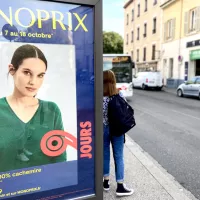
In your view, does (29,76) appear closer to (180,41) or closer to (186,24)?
(186,24)

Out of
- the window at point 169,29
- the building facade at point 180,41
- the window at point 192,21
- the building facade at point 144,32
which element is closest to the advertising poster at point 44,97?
the building facade at point 180,41

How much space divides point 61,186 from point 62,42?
1406 mm

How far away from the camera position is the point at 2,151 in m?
2.19

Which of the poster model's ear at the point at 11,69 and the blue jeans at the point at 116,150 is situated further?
the blue jeans at the point at 116,150

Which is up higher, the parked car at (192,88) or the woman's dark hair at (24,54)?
the woman's dark hair at (24,54)

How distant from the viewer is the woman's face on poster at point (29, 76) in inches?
85.9

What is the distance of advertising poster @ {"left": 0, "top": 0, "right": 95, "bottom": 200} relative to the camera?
2.11 metres

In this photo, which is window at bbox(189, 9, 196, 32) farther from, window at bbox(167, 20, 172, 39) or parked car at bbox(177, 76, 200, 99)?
parked car at bbox(177, 76, 200, 99)

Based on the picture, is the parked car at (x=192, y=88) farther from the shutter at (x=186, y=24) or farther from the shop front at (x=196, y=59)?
the shutter at (x=186, y=24)

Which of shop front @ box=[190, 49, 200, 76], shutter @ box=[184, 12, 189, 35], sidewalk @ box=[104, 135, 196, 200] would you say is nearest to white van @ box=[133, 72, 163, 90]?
shop front @ box=[190, 49, 200, 76]

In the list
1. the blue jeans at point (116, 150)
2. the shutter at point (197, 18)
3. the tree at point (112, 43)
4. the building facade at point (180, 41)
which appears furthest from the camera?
the tree at point (112, 43)

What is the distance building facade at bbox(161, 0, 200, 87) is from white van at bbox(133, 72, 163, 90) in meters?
2.22

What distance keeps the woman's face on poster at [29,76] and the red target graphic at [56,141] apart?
17.0 inches

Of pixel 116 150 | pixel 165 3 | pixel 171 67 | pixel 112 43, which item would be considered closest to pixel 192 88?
pixel 171 67
